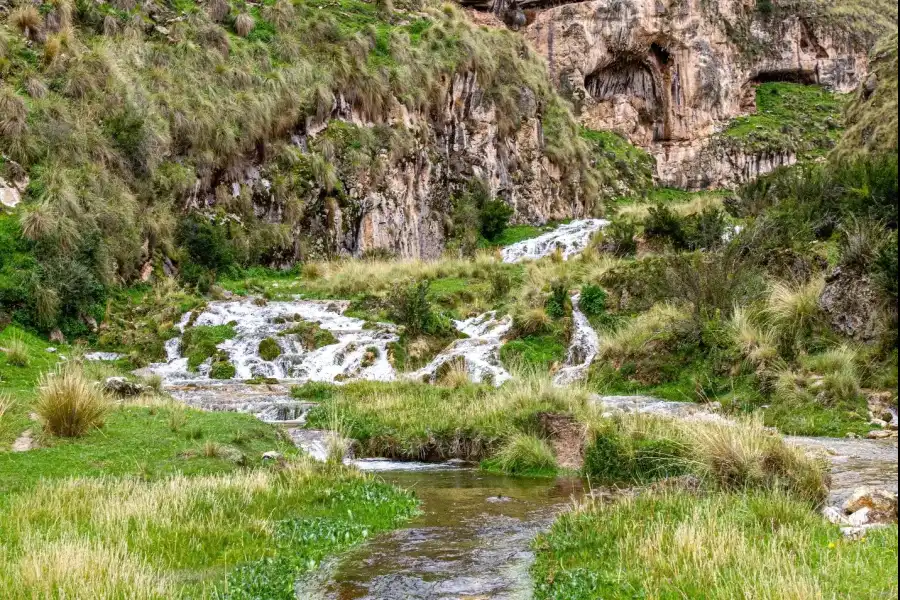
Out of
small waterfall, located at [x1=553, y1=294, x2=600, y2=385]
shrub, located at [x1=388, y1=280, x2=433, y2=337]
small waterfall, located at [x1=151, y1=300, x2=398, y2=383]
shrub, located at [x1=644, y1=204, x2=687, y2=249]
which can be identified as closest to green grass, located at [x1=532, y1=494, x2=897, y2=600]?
small waterfall, located at [x1=553, y1=294, x2=600, y2=385]

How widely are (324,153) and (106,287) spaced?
13.2 m

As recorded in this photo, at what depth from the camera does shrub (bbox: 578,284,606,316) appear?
19.6 meters

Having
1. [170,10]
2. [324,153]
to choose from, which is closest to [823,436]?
[324,153]

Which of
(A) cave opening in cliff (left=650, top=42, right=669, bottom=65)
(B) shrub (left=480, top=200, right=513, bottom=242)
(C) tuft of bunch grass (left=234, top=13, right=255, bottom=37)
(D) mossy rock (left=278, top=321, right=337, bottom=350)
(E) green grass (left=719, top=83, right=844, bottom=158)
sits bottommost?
(D) mossy rock (left=278, top=321, right=337, bottom=350)

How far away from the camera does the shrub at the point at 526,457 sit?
9.78 m

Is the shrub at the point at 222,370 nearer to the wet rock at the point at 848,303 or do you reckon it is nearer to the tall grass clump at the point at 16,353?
the tall grass clump at the point at 16,353

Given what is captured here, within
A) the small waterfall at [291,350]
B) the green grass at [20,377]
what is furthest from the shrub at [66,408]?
the small waterfall at [291,350]

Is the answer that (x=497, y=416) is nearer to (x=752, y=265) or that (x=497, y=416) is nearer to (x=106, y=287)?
(x=752, y=265)

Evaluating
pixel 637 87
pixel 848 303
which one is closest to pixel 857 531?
pixel 848 303

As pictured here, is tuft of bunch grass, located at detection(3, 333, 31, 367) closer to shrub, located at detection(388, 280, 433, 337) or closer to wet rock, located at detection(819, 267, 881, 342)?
shrub, located at detection(388, 280, 433, 337)

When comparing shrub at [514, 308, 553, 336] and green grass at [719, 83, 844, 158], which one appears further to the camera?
green grass at [719, 83, 844, 158]

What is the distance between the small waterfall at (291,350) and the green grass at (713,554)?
13417mm

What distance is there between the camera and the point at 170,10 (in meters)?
33.6

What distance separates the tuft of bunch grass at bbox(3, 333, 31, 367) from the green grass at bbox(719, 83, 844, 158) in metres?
55.3
